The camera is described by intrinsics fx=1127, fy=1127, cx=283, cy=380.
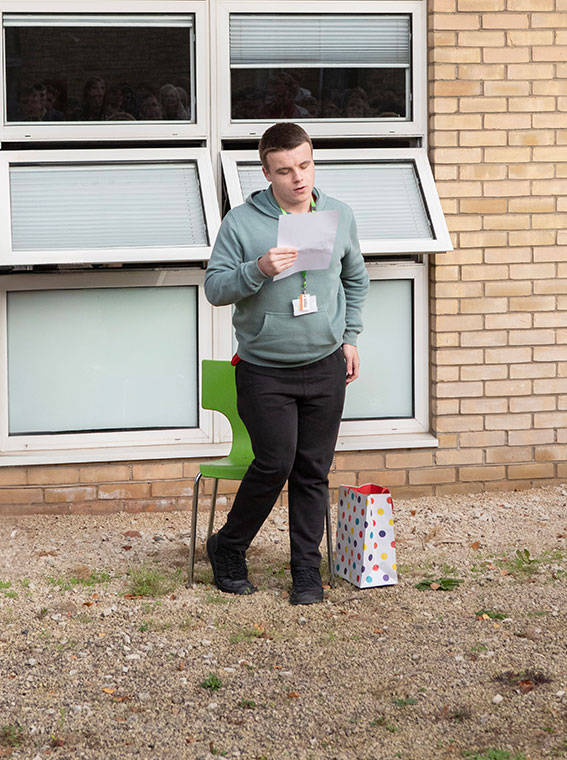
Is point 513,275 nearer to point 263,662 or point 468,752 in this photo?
point 263,662

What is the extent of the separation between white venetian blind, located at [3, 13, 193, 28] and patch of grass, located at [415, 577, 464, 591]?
3309mm

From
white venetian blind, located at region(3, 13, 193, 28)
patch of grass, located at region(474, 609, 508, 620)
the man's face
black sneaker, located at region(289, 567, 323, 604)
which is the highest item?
white venetian blind, located at region(3, 13, 193, 28)

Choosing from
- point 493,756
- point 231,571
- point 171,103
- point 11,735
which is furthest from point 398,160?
point 11,735

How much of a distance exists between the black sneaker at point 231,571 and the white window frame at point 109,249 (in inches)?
66.1

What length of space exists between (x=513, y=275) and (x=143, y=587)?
286cm

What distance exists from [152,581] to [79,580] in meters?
0.35

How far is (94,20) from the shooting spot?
6121 millimetres

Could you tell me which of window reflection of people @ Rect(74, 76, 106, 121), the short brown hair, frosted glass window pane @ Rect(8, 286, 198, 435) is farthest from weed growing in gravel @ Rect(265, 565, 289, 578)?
window reflection of people @ Rect(74, 76, 106, 121)

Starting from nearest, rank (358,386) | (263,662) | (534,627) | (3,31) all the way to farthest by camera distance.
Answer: (263,662)
(534,627)
(3,31)
(358,386)

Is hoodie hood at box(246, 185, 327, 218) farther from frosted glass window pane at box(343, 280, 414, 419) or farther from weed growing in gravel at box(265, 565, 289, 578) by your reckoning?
frosted glass window pane at box(343, 280, 414, 419)

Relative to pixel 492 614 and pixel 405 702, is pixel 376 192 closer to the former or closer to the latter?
pixel 492 614

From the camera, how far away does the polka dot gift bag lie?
4.93 m

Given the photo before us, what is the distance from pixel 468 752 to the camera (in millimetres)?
3350

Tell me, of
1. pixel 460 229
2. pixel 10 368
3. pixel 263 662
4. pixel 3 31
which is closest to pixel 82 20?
pixel 3 31
